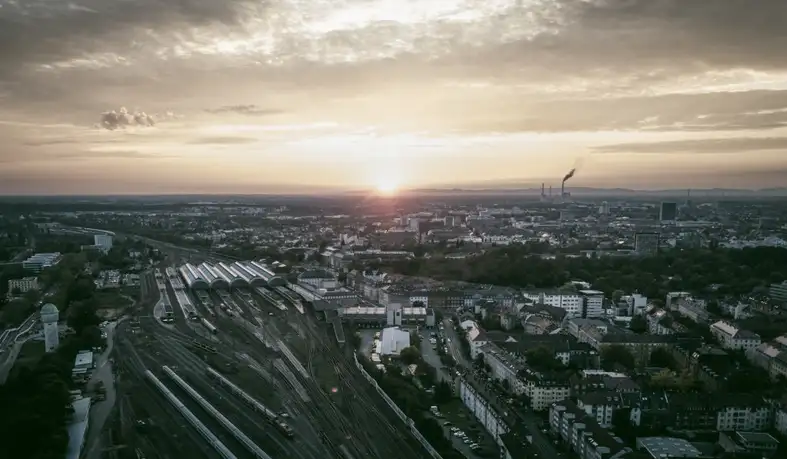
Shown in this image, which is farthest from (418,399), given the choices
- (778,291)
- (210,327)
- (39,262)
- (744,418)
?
(39,262)

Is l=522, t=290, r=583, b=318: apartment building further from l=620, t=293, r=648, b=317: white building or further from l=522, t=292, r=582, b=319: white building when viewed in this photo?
l=620, t=293, r=648, b=317: white building

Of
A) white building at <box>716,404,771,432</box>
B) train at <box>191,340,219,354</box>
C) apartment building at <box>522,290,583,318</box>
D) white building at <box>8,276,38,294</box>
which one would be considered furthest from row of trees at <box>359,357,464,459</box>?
white building at <box>8,276,38,294</box>

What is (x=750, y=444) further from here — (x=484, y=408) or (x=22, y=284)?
(x=22, y=284)

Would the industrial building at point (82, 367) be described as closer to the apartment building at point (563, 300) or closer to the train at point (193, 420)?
the train at point (193, 420)

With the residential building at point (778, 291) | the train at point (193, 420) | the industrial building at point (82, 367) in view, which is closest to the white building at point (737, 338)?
the residential building at point (778, 291)

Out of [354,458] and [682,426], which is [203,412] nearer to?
[354,458]

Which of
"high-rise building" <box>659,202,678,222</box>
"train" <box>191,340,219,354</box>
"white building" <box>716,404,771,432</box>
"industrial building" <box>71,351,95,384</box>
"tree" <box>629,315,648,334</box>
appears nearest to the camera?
"white building" <box>716,404,771,432</box>
